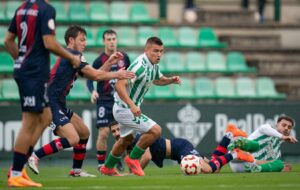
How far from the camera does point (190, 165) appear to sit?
44.5 feet

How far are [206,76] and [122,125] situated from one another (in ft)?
35.7

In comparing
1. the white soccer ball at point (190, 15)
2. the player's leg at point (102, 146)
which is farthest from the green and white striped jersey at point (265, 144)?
the white soccer ball at point (190, 15)

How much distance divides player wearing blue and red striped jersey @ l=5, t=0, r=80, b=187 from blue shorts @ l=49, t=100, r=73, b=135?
7.96 ft

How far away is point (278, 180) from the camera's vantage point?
40.3 feet

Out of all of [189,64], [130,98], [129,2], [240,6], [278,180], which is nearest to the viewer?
[278,180]

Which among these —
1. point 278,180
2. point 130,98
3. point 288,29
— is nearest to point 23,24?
point 130,98

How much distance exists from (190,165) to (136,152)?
32.1 inches

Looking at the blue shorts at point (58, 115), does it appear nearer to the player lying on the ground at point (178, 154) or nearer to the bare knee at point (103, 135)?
the player lying on the ground at point (178, 154)

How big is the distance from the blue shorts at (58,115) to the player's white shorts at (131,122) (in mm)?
760

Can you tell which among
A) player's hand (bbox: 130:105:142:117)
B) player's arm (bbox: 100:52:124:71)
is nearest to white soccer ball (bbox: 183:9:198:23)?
player's hand (bbox: 130:105:142:117)

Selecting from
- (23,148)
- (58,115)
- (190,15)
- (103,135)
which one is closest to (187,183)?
(23,148)

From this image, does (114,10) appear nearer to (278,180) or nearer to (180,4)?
(180,4)

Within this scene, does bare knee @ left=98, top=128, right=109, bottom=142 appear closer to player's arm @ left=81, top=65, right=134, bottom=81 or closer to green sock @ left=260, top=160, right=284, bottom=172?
green sock @ left=260, top=160, right=284, bottom=172

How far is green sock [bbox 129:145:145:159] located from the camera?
13.5 m
